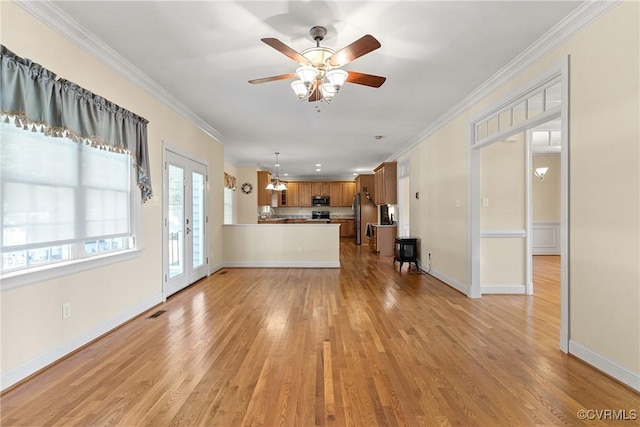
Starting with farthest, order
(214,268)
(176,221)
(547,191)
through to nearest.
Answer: (547,191) → (214,268) → (176,221)

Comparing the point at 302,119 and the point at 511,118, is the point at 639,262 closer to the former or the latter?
the point at 511,118

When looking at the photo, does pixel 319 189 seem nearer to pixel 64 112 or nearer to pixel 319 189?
pixel 319 189

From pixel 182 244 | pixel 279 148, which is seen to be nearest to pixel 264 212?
pixel 279 148

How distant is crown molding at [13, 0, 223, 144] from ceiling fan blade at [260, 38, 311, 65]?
170 cm

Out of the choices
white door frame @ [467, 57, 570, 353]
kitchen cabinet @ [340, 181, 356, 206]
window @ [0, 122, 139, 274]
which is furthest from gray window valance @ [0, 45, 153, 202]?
kitchen cabinet @ [340, 181, 356, 206]

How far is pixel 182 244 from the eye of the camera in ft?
14.9

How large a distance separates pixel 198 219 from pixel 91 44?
306 cm

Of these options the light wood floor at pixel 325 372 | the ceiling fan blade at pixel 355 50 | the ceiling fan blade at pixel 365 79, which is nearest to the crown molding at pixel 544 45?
the ceiling fan blade at pixel 365 79

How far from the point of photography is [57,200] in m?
2.35

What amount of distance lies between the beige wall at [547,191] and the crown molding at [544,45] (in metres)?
5.26

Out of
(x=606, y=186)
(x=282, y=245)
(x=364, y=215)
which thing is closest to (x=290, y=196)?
Result: (x=364, y=215)

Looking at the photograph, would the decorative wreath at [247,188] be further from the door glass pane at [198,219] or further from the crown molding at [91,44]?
the crown molding at [91,44]

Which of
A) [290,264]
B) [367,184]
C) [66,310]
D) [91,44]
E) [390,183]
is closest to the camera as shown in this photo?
[66,310]

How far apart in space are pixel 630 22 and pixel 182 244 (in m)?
5.22
